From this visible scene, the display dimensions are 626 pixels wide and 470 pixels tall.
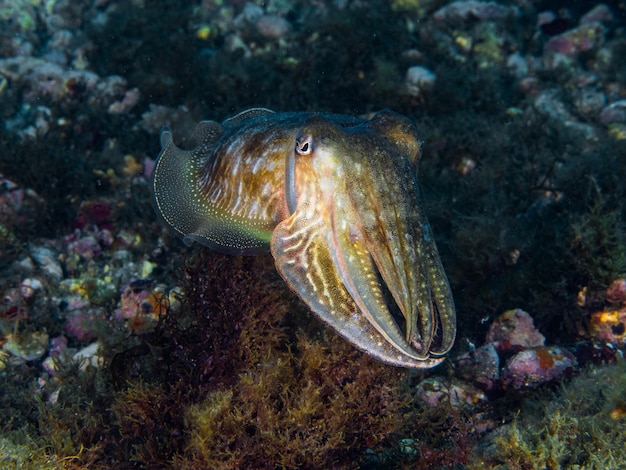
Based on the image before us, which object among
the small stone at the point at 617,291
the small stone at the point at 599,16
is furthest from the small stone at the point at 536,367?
the small stone at the point at 599,16

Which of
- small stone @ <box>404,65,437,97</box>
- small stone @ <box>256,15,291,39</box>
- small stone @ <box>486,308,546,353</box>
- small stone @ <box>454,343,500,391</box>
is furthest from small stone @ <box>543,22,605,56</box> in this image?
small stone @ <box>454,343,500,391</box>

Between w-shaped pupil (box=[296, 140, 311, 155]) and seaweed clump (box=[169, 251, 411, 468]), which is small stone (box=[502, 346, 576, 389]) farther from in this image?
w-shaped pupil (box=[296, 140, 311, 155])

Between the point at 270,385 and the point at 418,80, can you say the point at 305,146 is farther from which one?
the point at 418,80

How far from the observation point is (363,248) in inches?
122

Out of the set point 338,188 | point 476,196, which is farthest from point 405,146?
point 476,196

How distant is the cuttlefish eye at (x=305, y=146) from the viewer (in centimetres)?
328

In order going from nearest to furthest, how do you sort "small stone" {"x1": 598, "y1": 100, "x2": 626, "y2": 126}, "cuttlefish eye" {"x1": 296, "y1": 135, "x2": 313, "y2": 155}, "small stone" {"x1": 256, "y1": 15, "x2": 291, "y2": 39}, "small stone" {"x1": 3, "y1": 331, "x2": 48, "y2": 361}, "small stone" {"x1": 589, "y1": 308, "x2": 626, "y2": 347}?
"cuttlefish eye" {"x1": 296, "y1": 135, "x2": 313, "y2": 155}
"small stone" {"x1": 589, "y1": 308, "x2": 626, "y2": 347}
"small stone" {"x1": 3, "y1": 331, "x2": 48, "y2": 361}
"small stone" {"x1": 598, "y1": 100, "x2": 626, "y2": 126}
"small stone" {"x1": 256, "y1": 15, "x2": 291, "y2": 39}

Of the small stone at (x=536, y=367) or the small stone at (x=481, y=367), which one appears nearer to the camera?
the small stone at (x=536, y=367)

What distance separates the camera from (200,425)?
10.1 feet

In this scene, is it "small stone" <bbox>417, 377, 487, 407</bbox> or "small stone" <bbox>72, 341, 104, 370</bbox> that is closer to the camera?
"small stone" <bbox>417, 377, 487, 407</bbox>

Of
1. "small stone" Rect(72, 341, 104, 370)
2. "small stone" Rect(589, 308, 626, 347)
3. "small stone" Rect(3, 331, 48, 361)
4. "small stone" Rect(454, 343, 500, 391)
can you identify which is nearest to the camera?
"small stone" Rect(454, 343, 500, 391)

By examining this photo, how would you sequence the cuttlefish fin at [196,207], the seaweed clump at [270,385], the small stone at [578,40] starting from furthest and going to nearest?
the small stone at [578,40], the cuttlefish fin at [196,207], the seaweed clump at [270,385]

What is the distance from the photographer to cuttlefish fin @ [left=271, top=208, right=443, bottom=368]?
2.94 metres

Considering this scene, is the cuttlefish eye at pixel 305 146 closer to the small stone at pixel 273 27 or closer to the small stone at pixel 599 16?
the small stone at pixel 273 27
